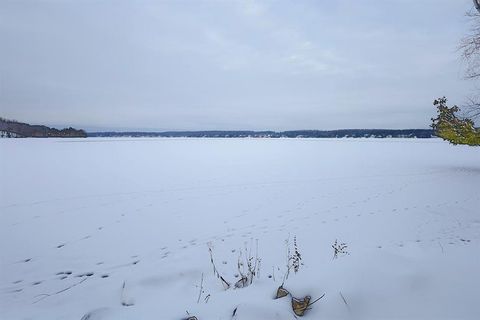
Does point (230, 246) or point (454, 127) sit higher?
point (454, 127)

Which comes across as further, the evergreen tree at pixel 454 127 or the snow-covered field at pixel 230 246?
the evergreen tree at pixel 454 127

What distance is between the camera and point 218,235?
6.45 meters

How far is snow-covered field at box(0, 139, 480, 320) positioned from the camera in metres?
2.90

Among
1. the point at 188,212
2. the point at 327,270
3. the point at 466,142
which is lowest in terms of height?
Result: the point at 188,212

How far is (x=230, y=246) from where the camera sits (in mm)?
5797

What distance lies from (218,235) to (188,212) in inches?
87.0

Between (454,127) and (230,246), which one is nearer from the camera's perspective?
(230,246)

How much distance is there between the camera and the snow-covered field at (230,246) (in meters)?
2.90

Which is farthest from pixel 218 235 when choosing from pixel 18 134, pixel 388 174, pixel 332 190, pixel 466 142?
pixel 18 134

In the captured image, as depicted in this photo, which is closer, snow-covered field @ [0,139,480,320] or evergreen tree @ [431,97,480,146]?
snow-covered field @ [0,139,480,320]

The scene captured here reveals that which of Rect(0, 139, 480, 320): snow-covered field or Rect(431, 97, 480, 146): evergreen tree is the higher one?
Rect(431, 97, 480, 146): evergreen tree

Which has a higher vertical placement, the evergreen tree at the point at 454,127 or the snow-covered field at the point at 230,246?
the evergreen tree at the point at 454,127

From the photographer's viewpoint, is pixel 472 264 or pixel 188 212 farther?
pixel 188 212

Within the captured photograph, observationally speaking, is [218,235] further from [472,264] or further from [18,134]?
[18,134]
